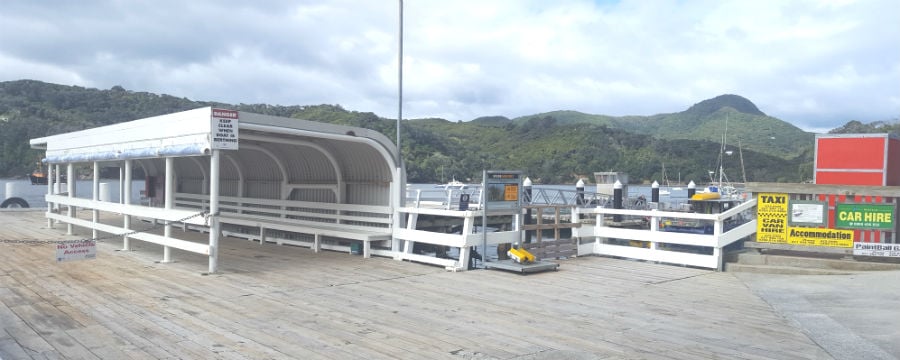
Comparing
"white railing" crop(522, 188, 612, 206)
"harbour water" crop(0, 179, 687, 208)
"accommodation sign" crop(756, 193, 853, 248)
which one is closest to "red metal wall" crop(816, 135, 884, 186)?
"accommodation sign" crop(756, 193, 853, 248)

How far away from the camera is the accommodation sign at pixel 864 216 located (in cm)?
1005

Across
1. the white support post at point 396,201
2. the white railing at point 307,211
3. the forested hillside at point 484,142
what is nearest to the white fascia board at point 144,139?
the white railing at point 307,211

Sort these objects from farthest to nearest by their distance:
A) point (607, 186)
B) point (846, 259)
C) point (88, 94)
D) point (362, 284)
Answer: point (88, 94), point (607, 186), point (846, 259), point (362, 284)

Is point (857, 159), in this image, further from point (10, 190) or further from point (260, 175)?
point (10, 190)

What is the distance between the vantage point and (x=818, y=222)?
34.5ft

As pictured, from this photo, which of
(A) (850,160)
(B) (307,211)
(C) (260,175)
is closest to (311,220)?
(B) (307,211)

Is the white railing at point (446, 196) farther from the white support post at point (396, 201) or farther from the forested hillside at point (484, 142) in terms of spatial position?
the forested hillside at point (484, 142)

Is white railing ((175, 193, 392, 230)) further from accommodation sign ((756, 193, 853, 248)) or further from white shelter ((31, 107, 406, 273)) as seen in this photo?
accommodation sign ((756, 193, 853, 248))

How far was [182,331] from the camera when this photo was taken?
6395mm

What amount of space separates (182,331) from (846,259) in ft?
33.3

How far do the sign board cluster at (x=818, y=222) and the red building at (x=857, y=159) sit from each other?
3.07ft

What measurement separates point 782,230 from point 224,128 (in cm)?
956

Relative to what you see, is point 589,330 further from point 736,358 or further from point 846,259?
point 846,259

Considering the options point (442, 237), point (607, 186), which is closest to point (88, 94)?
point (607, 186)
